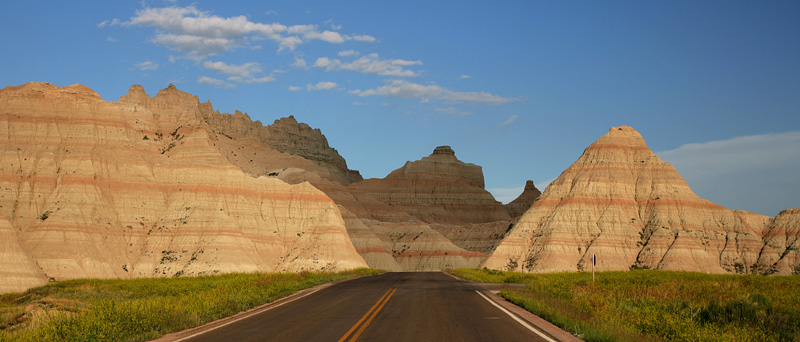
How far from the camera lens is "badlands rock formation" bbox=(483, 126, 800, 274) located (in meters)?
94.7

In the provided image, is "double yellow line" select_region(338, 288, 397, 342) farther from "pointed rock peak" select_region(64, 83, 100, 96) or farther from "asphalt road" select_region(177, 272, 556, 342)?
"pointed rock peak" select_region(64, 83, 100, 96)

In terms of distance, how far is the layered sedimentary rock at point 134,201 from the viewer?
78938mm

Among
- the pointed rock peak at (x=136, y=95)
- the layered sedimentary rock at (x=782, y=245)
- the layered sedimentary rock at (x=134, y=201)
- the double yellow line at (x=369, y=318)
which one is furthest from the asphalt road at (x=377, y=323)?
the pointed rock peak at (x=136, y=95)

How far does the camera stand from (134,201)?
89250 mm

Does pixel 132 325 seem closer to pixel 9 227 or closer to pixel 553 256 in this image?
pixel 9 227

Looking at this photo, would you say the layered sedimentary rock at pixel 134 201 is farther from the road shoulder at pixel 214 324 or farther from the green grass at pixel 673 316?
the green grass at pixel 673 316

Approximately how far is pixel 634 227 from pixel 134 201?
253 ft

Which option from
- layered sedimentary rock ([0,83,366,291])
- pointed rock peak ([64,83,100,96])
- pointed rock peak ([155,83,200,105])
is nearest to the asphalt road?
layered sedimentary rock ([0,83,366,291])

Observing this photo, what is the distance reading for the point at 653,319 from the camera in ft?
56.4

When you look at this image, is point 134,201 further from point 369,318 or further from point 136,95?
point 136,95

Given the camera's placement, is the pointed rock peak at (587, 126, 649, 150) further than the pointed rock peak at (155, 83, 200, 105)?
No

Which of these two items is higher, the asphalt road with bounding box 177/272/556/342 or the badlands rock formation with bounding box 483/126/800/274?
the badlands rock formation with bounding box 483/126/800/274

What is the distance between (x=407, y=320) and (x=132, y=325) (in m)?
8.05

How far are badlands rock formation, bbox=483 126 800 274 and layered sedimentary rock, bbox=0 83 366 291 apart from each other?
31776 mm
